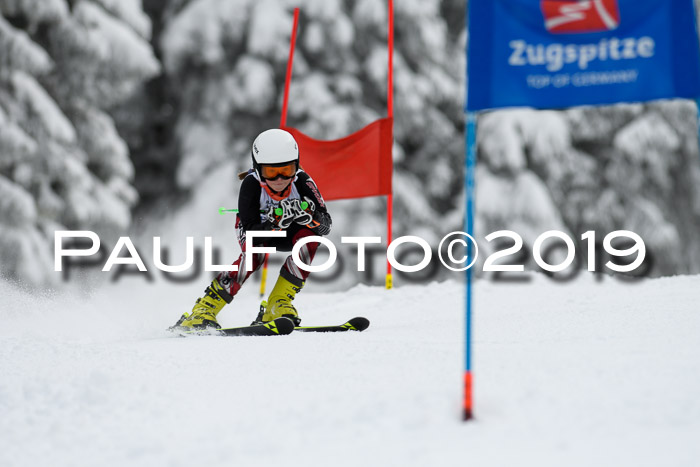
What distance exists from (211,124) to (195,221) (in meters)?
1.65

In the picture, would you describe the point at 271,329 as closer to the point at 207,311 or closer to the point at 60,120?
the point at 207,311

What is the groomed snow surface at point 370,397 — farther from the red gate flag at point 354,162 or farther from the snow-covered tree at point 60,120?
the snow-covered tree at point 60,120

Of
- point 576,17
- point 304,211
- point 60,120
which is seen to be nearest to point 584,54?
point 576,17

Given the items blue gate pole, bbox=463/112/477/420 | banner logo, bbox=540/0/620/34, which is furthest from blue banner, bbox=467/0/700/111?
blue gate pole, bbox=463/112/477/420

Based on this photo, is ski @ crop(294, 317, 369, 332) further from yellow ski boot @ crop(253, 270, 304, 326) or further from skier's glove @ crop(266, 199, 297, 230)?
skier's glove @ crop(266, 199, 297, 230)

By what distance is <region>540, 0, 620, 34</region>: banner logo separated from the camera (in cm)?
264

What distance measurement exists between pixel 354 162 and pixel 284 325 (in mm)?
2786

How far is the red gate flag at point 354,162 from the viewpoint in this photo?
6.89 metres

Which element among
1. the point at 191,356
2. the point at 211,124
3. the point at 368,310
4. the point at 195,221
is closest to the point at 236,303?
the point at 368,310

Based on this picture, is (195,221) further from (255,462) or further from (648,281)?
(255,462)

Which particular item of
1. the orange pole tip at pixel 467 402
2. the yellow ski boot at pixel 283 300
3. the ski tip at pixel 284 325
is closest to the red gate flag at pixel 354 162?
the yellow ski boot at pixel 283 300

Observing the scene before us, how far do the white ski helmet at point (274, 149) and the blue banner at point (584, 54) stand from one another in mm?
2200

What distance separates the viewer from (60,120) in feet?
29.6

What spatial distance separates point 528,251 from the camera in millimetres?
11227
